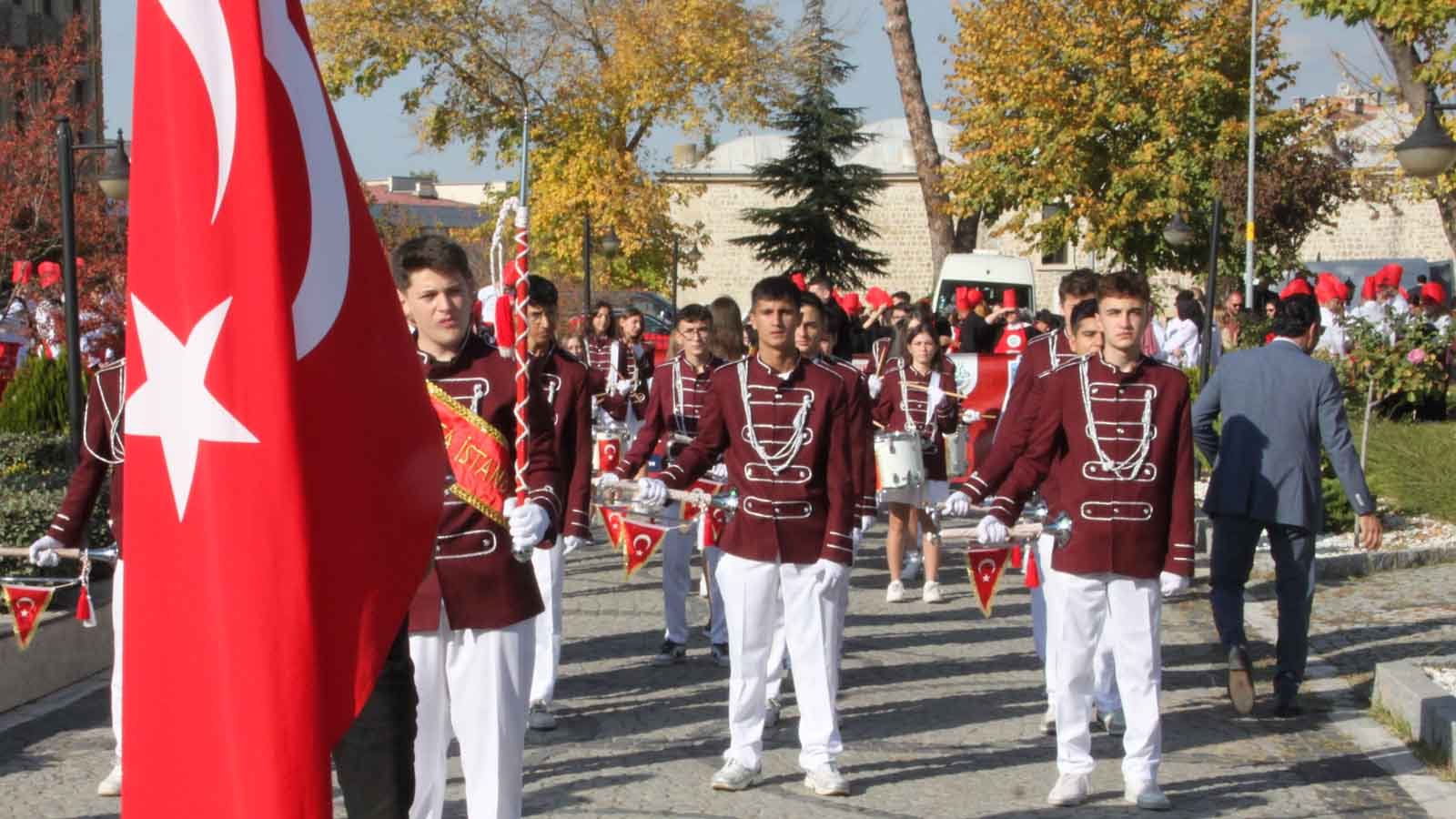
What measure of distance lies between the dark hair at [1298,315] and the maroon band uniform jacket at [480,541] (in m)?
4.91

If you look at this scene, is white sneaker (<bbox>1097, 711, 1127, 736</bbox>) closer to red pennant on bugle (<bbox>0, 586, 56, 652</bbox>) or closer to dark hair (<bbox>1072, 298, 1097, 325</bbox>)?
dark hair (<bbox>1072, 298, 1097, 325</bbox>)

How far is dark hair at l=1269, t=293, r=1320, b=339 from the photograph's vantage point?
9.32 metres

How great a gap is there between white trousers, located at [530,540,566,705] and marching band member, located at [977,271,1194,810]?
2283 millimetres

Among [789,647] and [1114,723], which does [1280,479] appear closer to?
[1114,723]

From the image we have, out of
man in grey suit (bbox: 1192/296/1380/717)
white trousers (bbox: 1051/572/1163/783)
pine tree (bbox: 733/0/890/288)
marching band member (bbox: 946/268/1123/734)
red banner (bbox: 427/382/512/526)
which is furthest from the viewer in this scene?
pine tree (bbox: 733/0/890/288)

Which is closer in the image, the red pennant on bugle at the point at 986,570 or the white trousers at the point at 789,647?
the white trousers at the point at 789,647

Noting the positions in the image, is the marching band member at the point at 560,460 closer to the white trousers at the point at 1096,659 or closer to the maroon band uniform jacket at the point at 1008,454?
the maroon band uniform jacket at the point at 1008,454

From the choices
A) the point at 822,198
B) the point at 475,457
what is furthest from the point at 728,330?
the point at 822,198

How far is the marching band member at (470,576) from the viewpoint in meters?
5.46

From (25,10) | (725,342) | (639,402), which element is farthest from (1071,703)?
(25,10)

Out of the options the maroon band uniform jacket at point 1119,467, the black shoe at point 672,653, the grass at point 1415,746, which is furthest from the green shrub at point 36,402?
the grass at point 1415,746

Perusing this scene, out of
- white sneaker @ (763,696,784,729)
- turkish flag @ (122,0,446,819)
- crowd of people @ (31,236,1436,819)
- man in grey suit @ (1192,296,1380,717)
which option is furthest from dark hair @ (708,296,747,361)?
turkish flag @ (122,0,446,819)

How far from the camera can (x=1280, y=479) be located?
30.2 ft

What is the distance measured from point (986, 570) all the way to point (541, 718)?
2.14 meters
